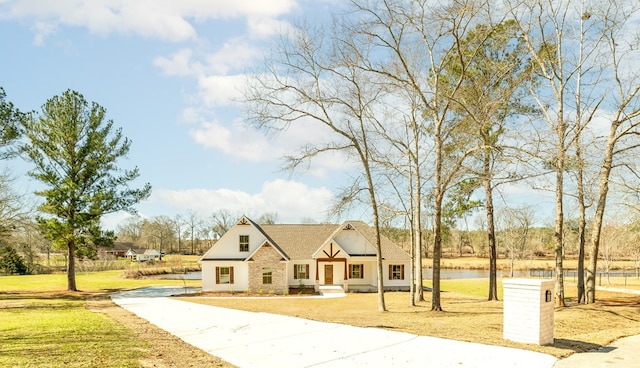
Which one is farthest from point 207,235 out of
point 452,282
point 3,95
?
point 3,95

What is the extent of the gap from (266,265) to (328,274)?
15.4 ft

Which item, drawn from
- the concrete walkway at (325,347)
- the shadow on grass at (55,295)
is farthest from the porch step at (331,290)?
the concrete walkway at (325,347)

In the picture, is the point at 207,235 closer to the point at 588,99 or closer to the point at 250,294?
the point at 250,294

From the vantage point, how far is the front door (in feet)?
112

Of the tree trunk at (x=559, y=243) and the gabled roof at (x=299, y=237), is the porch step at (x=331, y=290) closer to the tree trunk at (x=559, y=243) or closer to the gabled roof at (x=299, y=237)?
the gabled roof at (x=299, y=237)

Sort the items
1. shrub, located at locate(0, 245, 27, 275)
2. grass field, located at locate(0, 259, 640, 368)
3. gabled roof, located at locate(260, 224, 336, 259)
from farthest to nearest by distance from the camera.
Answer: shrub, located at locate(0, 245, 27, 275) < gabled roof, located at locate(260, 224, 336, 259) < grass field, located at locate(0, 259, 640, 368)

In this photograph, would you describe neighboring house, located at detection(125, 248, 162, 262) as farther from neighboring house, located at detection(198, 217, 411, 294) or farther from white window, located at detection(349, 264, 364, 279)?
white window, located at detection(349, 264, 364, 279)

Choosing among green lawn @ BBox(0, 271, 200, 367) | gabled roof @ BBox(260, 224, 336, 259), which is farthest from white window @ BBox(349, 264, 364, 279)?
green lawn @ BBox(0, 271, 200, 367)

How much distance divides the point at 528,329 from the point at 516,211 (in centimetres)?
696

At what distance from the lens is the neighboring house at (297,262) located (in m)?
32.2

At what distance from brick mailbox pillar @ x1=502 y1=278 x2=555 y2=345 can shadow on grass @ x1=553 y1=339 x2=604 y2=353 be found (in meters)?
0.32

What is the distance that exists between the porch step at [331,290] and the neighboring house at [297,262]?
38 centimetres

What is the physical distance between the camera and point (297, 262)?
3422cm

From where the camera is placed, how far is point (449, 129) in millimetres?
18828
